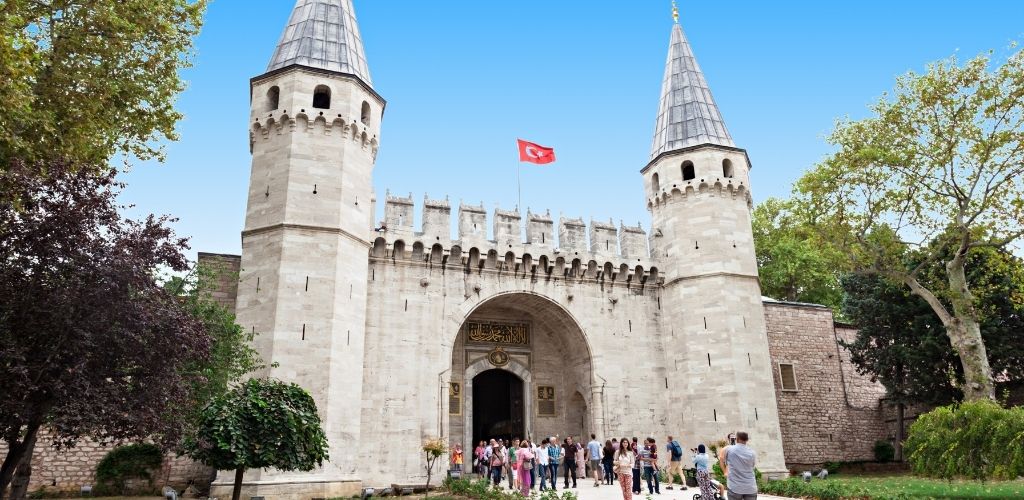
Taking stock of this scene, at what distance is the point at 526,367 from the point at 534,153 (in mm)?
7018

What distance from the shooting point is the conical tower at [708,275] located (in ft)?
66.3

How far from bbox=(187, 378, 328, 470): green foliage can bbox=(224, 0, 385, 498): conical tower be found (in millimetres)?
3189

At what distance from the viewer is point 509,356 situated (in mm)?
22391

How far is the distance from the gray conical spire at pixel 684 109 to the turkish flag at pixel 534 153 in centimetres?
387

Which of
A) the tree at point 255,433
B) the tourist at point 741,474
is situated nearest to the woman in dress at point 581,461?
the tree at point 255,433

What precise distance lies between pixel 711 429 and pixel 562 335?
5.34 metres

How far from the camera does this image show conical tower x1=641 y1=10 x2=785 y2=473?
66.3 feet

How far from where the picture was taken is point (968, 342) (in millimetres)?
17969

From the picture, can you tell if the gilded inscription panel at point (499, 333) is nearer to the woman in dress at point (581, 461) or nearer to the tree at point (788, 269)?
the woman in dress at point (581, 461)

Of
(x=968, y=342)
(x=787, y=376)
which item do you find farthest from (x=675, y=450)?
(x=787, y=376)

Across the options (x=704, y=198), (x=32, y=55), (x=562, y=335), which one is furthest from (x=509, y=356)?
(x=32, y=55)

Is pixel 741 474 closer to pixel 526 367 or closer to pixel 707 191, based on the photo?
pixel 526 367

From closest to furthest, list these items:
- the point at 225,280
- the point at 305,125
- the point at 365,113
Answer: the point at 225,280 → the point at 305,125 → the point at 365,113

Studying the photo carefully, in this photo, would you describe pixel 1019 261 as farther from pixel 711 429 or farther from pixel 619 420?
pixel 619 420
